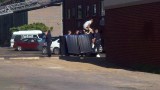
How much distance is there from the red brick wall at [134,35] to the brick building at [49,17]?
153 feet

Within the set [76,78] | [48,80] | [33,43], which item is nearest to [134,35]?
[76,78]

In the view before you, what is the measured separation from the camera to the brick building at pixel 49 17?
7450cm

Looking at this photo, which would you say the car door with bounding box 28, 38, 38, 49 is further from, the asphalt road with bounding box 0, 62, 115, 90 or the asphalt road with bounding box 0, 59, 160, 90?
the asphalt road with bounding box 0, 62, 115, 90

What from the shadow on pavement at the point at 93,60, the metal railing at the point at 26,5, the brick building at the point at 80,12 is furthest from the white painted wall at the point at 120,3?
A: the metal railing at the point at 26,5

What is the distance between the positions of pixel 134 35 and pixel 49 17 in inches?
1983

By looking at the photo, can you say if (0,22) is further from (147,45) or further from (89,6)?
(147,45)

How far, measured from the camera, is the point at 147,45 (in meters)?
23.6

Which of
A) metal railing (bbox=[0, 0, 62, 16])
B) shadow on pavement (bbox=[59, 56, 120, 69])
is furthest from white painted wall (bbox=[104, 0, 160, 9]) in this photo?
metal railing (bbox=[0, 0, 62, 16])

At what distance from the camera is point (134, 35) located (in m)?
24.8

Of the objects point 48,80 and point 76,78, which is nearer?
point 48,80

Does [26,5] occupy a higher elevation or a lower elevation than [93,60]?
higher

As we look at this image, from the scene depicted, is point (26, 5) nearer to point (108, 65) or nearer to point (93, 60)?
point (93, 60)

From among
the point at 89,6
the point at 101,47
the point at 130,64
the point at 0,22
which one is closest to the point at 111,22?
the point at 130,64

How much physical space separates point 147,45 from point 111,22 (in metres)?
4.14
